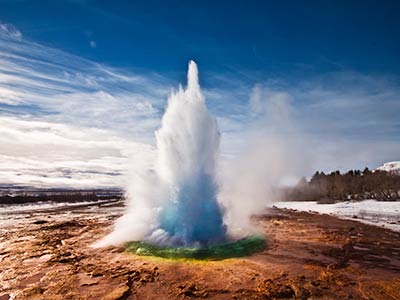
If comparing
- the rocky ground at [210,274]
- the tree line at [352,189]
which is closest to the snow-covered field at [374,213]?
the rocky ground at [210,274]

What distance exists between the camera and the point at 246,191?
130 ft

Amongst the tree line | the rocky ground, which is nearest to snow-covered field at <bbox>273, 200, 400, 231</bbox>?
the rocky ground

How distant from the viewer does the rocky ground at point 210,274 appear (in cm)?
721

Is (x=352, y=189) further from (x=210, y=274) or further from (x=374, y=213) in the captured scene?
(x=210, y=274)

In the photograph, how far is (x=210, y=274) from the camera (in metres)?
8.48

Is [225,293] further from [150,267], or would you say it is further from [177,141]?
[177,141]

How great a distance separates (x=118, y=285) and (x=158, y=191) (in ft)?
22.4

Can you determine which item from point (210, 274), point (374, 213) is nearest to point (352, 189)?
point (374, 213)

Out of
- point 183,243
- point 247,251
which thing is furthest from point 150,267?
point 247,251

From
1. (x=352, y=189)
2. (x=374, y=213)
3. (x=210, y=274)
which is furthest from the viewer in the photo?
(x=352, y=189)

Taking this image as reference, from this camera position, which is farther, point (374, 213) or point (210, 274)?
point (374, 213)

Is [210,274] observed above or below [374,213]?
below

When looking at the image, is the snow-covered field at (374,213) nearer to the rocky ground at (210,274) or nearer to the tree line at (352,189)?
the rocky ground at (210,274)

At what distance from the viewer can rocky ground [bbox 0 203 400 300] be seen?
7213 millimetres
